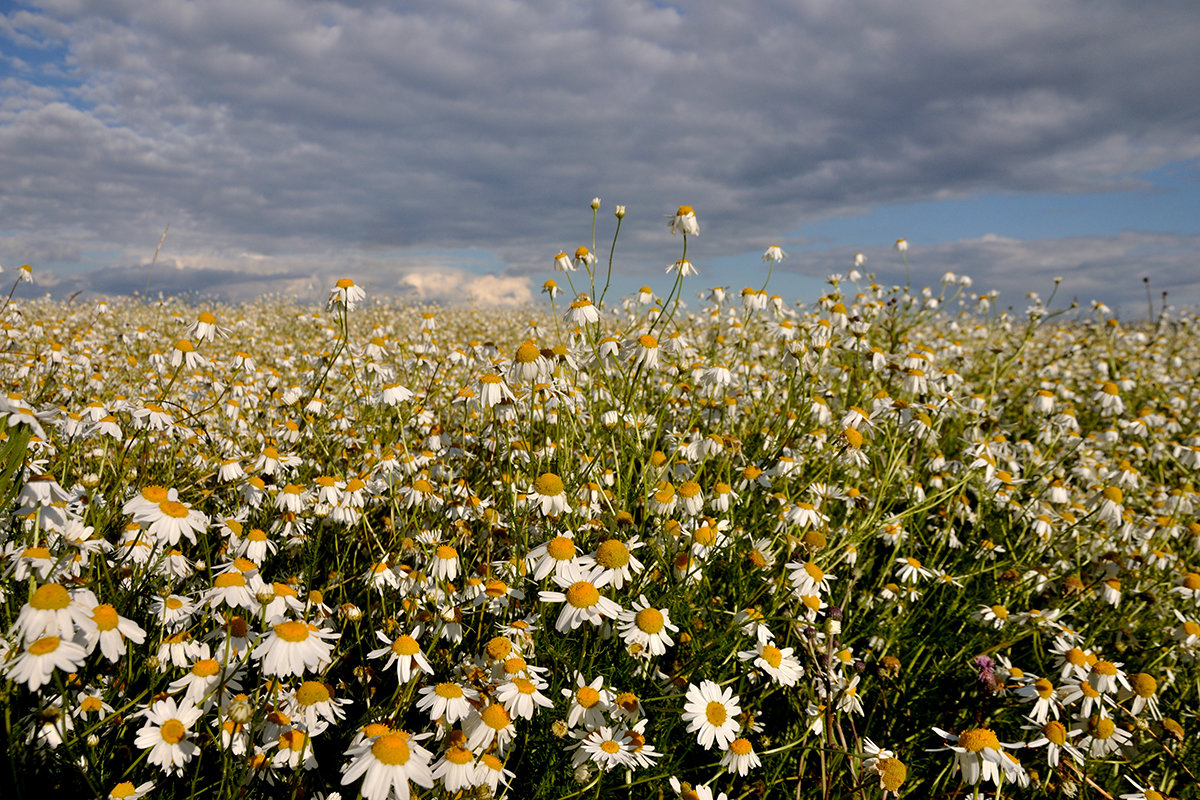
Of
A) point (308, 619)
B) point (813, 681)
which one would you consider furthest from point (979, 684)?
point (308, 619)

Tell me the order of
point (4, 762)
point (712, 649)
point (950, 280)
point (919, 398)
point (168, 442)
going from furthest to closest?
1. point (950, 280)
2. point (919, 398)
3. point (168, 442)
4. point (712, 649)
5. point (4, 762)

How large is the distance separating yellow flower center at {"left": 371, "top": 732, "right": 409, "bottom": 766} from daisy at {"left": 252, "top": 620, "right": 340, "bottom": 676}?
1.18 feet

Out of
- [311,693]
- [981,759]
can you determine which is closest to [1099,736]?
[981,759]

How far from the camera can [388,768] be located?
1584 millimetres

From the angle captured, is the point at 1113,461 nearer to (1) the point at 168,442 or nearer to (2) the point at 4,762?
(2) the point at 4,762

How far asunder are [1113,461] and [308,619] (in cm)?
702

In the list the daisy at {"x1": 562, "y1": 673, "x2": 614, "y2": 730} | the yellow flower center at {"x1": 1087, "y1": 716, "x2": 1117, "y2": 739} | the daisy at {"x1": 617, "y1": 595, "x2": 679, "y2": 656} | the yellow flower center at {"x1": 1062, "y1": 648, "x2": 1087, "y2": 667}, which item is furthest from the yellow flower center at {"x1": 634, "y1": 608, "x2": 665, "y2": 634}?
the yellow flower center at {"x1": 1062, "y1": 648, "x2": 1087, "y2": 667}

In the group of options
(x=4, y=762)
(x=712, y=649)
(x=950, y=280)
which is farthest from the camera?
(x=950, y=280)

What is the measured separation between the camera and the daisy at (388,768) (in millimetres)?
1535

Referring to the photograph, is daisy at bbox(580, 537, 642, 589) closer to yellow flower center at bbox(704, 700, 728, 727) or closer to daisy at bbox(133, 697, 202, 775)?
yellow flower center at bbox(704, 700, 728, 727)

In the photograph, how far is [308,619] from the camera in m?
2.43

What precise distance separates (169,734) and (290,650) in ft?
1.94

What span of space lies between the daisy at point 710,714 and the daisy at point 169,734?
64.5 inches

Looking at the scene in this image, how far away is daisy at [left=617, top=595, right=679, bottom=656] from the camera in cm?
226
